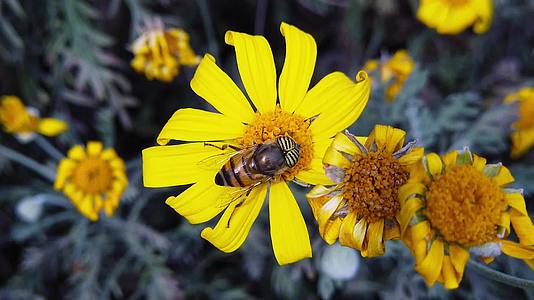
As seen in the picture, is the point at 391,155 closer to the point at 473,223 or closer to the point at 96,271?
the point at 473,223

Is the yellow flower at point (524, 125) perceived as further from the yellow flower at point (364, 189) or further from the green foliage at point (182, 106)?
the yellow flower at point (364, 189)

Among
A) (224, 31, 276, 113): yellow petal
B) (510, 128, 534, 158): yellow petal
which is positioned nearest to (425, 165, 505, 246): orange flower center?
(224, 31, 276, 113): yellow petal

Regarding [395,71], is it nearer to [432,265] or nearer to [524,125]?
[524,125]

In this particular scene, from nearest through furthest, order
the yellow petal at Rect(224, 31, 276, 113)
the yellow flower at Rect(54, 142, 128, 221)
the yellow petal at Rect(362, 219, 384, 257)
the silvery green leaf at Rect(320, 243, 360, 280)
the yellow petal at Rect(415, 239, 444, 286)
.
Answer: the yellow petal at Rect(415, 239, 444, 286) → the yellow petal at Rect(362, 219, 384, 257) → the yellow petal at Rect(224, 31, 276, 113) → the silvery green leaf at Rect(320, 243, 360, 280) → the yellow flower at Rect(54, 142, 128, 221)

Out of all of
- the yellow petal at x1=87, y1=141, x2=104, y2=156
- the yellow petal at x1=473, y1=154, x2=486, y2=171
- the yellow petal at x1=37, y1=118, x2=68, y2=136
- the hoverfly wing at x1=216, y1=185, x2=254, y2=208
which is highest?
the yellow petal at x1=473, y1=154, x2=486, y2=171

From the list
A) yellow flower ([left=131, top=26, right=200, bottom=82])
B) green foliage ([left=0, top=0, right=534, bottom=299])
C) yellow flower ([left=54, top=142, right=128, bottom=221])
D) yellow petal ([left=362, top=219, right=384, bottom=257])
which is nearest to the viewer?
yellow petal ([left=362, top=219, right=384, bottom=257])

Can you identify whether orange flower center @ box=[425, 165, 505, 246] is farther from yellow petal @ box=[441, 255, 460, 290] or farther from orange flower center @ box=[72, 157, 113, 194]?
orange flower center @ box=[72, 157, 113, 194]
